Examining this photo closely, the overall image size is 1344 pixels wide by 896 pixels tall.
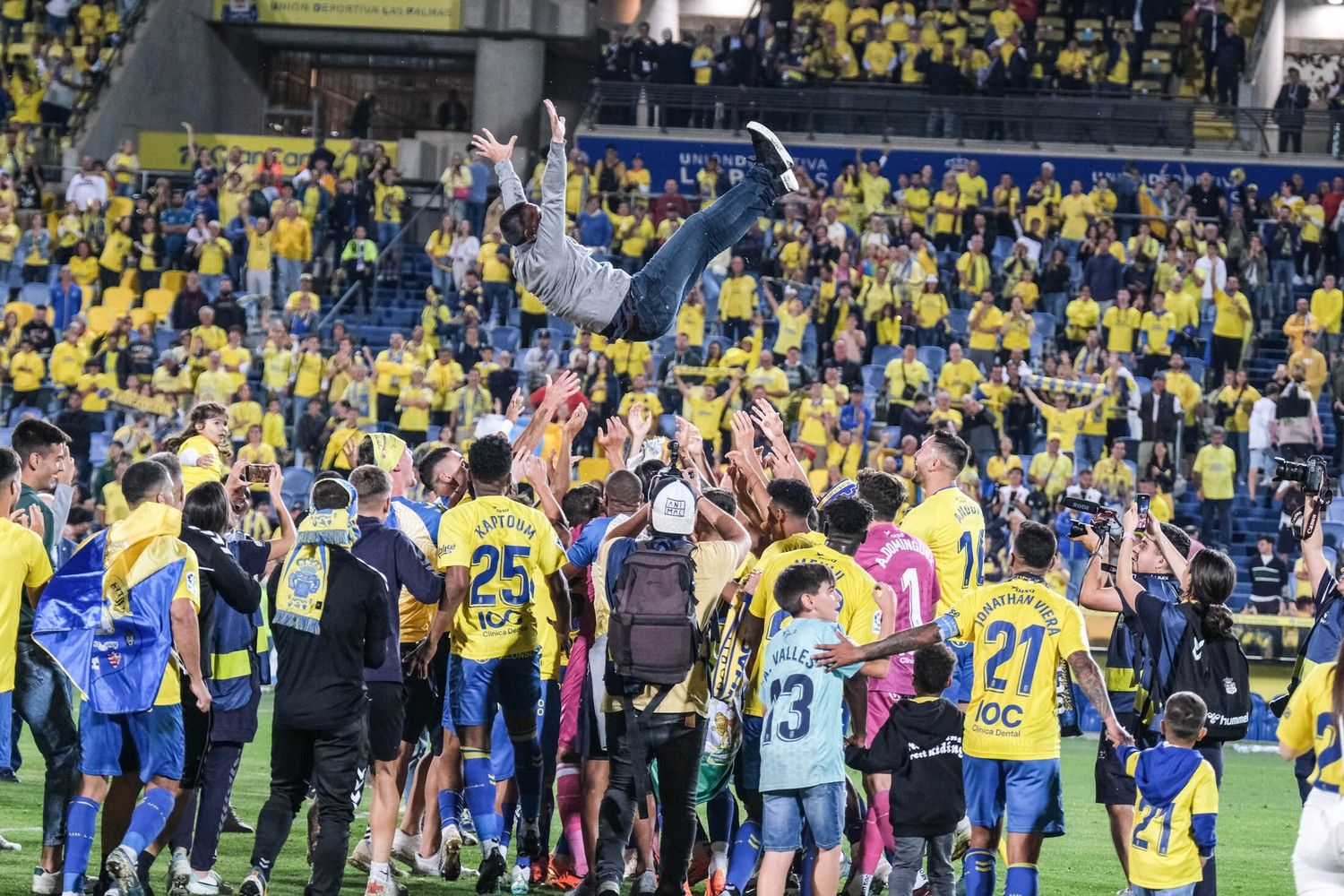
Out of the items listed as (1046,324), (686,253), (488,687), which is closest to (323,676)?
(488,687)

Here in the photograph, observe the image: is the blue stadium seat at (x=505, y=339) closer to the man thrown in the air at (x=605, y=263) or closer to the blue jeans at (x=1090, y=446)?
the blue jeans at (x=1090, y=446)

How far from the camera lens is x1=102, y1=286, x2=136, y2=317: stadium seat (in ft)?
82.7

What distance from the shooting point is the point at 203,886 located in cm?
799

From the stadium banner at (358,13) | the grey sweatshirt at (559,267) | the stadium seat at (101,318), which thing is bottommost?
the stadium seat at (101,318)

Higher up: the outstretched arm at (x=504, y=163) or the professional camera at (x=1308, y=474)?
the outstretched arm at (x=504, y=163)

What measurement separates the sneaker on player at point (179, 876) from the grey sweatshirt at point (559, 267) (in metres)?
2.98

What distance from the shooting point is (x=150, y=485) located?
24.9ft

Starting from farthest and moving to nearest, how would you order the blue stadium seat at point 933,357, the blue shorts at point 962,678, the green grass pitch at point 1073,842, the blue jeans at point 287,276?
1. the blue jeans at point 287,276
2. the blue stadium seat at point 933,357
3. the blue shorts at point 962,678
4. the green grass pitch at point 1073,842

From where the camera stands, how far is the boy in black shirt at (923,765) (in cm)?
737

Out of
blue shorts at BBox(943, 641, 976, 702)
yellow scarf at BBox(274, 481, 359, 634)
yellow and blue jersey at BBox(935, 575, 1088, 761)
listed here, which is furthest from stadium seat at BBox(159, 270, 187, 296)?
yellow and blue jersey at BBox(935, 575, 1088, 761)

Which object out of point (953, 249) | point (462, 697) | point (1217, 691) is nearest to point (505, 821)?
point (462, 697)

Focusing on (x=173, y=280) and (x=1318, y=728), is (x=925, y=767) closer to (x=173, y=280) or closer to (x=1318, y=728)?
(x=1318, y=728)

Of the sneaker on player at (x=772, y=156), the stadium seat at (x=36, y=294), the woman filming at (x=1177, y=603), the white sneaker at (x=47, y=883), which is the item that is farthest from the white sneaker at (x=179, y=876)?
the stadium seat at (x=36, y=294)

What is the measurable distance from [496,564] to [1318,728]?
4116 millimetres
